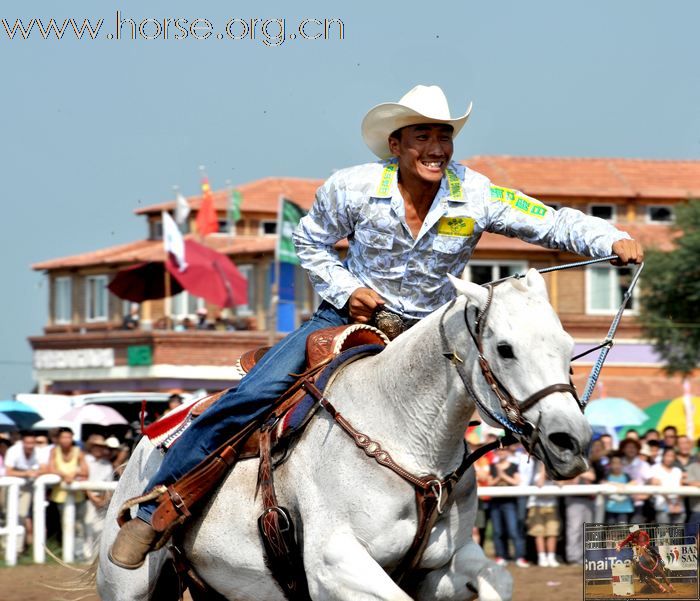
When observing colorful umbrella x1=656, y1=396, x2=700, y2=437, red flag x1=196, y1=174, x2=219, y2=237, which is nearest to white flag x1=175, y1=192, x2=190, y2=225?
red flag x1=196, y1=174, x2=219, y2=237

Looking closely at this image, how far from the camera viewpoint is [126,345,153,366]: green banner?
49094 mm

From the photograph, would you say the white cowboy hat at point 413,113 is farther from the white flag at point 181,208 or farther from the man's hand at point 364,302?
the white flag at point 181,208

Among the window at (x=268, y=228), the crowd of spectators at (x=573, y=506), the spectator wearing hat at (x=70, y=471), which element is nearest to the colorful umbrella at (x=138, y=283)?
the window at (x=268, y=228)

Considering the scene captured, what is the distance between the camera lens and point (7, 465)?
14953 mm

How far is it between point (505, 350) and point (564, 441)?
445mm

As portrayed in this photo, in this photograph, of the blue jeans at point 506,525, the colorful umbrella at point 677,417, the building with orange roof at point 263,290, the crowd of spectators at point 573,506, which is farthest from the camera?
the building with orange roof at point 263,290

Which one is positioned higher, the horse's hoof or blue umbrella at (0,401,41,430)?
the horse's hoof

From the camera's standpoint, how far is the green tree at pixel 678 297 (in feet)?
149

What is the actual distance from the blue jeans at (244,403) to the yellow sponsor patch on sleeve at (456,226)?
0.64 m

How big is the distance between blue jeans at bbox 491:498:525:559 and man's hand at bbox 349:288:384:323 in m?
8.08

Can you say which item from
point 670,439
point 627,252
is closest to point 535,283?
point 627,252

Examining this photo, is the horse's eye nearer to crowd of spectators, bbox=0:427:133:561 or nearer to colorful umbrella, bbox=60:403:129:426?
crowd of spectators, bbox=0:427:133:561

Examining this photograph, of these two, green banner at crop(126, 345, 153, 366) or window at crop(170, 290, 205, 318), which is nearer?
green banner at crop(126, 345, 153, 366)

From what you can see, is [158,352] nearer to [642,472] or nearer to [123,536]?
[642,472]
